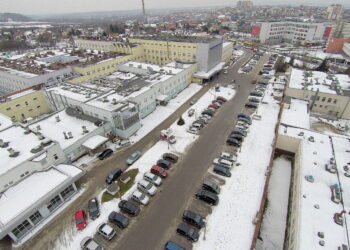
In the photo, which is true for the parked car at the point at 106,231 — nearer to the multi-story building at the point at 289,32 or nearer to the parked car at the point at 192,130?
the parked car at the point at 192,130

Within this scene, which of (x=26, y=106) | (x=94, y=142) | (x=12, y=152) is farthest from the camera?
(x=26, y=106)

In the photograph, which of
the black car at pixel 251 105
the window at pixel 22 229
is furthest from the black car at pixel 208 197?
the black car at pixel 251 105

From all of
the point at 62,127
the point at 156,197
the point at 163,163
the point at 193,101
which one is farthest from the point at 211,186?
the point at 62,127

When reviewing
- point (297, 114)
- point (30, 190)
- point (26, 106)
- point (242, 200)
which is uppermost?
point (26, 106)

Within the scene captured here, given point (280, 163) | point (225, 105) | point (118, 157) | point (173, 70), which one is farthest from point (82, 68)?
point (280, 163)

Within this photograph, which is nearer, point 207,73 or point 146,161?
point 146,161

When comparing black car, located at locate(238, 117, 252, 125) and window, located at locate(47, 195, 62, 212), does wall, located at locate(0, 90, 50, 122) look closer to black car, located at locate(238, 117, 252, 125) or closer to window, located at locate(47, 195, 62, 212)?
window, located at locate(47, 195, 62, 212)

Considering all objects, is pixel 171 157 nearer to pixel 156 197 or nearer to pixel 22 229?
pixel 156 197
